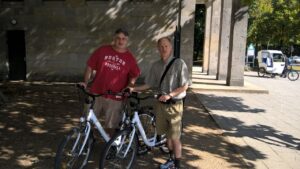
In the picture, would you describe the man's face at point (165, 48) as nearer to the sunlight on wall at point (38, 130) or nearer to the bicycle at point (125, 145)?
the bicycle at point (125, 145)

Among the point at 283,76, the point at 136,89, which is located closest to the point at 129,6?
the point at 136,89

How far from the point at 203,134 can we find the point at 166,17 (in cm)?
792

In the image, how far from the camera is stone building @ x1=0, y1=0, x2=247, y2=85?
49.2 feet

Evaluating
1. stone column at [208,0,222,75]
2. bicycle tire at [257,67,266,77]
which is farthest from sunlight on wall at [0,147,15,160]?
bicycle tire at [257,67,266,77]

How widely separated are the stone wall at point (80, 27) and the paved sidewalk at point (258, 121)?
248 centimetres

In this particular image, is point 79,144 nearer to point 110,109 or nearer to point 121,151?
point 121,151

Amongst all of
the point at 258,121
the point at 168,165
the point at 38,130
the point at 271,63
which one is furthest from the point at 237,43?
the point at 168,165

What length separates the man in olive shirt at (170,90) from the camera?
198 inches

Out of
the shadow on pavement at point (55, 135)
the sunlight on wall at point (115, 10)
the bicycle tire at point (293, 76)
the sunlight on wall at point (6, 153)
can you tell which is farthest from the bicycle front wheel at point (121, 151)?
the bicycle tire at point (293, 76)

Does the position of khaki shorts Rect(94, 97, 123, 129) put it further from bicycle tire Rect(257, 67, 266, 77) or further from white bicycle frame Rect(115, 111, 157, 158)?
bicycle tire Rect(257, 67, 266, 77)

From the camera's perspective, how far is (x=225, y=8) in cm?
1786

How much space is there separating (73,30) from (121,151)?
10.8m

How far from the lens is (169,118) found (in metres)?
5.16

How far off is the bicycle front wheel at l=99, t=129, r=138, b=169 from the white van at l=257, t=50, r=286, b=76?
2083 centimetres
